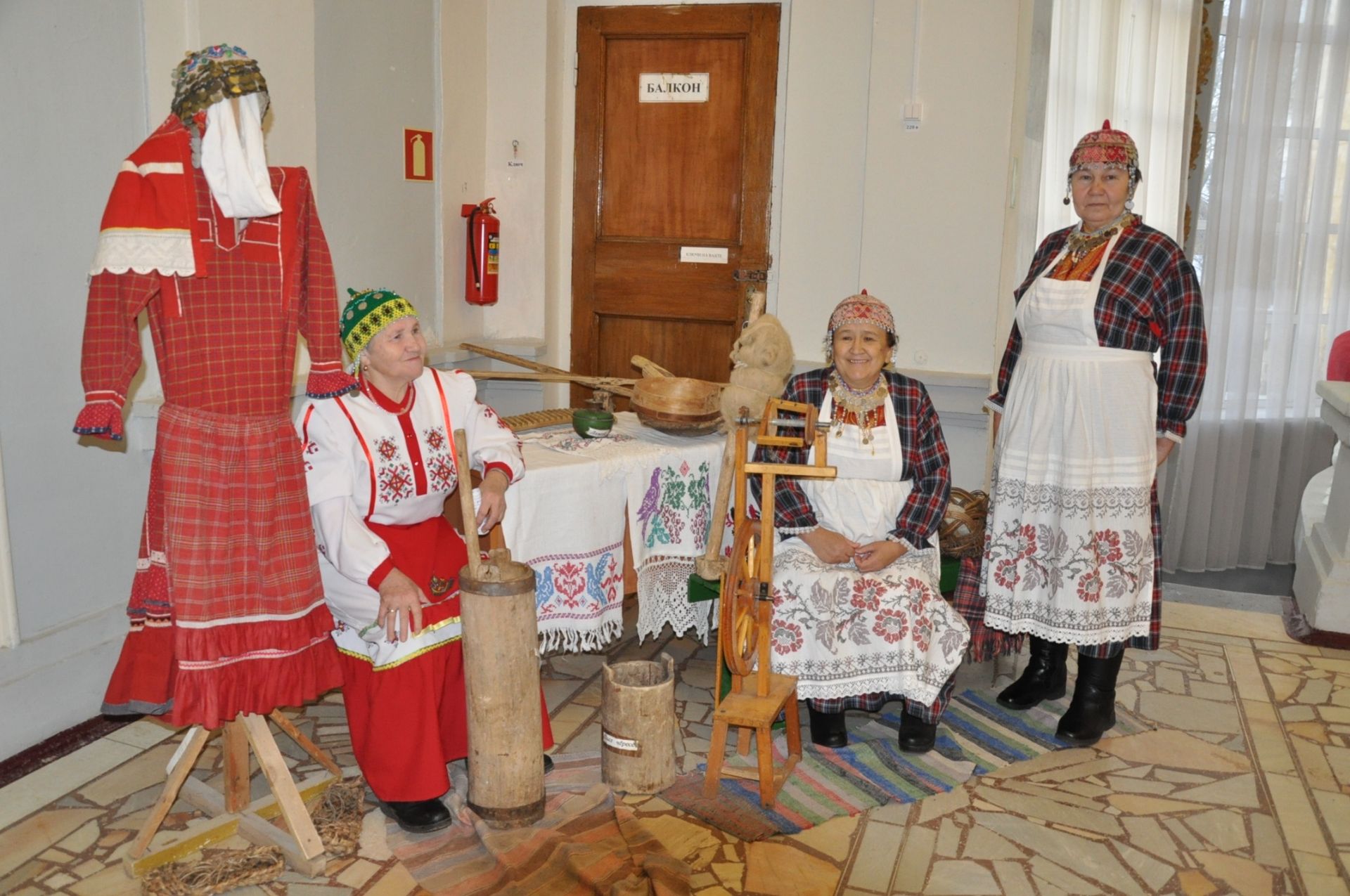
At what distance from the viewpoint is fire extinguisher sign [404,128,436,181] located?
16.3 ft

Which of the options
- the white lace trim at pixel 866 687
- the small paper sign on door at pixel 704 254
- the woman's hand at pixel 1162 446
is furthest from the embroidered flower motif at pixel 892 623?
the small paper sign on door at pixel 704 254

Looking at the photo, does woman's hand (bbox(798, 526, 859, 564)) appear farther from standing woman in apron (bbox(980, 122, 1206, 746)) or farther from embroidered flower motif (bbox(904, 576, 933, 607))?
standing woman in apron (bbox(980, 122, 1206, 746))

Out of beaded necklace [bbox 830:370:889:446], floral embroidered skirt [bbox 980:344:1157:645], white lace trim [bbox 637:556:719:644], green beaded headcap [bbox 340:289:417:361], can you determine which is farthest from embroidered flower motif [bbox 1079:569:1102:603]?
green beaded headcap [bbox 340:289:417:361]

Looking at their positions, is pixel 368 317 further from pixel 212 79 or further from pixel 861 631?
pixel 861 631

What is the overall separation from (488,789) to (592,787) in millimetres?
352

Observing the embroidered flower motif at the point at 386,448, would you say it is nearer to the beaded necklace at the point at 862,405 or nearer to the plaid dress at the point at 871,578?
the plaid dress at the point at 871,578

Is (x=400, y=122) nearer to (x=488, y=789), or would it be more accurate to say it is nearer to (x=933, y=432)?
(x=933, y=432)

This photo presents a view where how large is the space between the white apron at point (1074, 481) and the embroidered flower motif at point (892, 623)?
0.44 meters

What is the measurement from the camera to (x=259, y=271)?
2.63 metres

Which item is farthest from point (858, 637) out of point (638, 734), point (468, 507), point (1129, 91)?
point (1129, 91)

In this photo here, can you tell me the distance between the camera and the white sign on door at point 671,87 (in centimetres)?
552

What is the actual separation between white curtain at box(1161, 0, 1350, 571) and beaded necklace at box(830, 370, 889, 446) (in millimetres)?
3730

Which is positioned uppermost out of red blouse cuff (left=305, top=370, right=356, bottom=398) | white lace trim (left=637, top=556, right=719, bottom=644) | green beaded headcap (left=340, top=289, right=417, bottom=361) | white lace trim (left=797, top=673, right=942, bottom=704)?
green beaded headcap (left=340, top=289, right=417, bottom=361)

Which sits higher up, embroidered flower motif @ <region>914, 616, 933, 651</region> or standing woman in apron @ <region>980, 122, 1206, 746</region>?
standing woman in apron @ <region>980, 122, 1206, 746</region>
